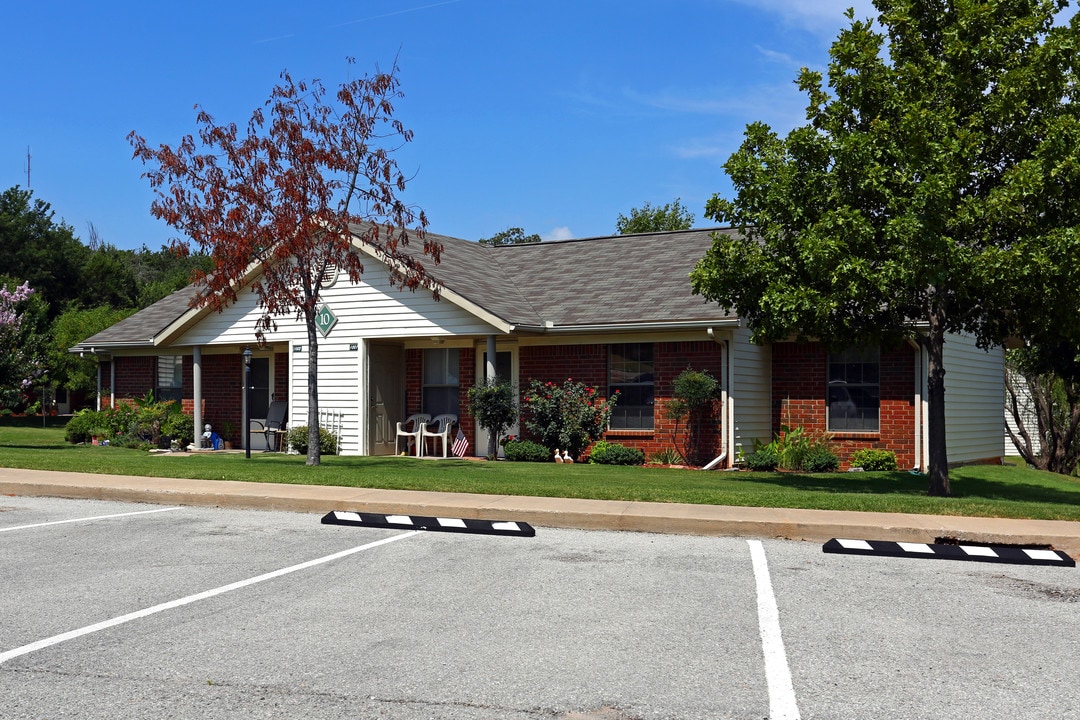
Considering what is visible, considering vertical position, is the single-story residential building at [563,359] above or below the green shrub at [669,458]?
above

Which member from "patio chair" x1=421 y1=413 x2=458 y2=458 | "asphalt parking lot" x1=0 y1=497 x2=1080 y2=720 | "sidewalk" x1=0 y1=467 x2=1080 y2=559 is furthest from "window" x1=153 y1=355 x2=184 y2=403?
"asphalt parking lot" x1=0 y1=497 x2=1080 y2=720

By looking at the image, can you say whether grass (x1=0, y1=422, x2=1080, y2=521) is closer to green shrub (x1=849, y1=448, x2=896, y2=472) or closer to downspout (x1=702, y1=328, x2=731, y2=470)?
green shrub (x1=849, y1=448, x2=896, y2=472)

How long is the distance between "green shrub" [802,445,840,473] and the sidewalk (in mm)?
8075

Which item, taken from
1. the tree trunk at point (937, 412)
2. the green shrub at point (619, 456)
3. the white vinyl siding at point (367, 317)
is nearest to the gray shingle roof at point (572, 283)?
the white vinyl siding at point (367, 317)

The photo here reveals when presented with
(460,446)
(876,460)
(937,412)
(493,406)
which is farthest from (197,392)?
(937,412)

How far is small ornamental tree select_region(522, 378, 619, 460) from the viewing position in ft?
69.8

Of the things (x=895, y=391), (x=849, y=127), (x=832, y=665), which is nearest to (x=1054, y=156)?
(x=849, y=127)

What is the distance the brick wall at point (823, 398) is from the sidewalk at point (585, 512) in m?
8.82

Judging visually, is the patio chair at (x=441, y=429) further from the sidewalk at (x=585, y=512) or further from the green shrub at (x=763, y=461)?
the sidewalk at (x=585, y=512)

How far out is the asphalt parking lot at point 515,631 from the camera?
527cm

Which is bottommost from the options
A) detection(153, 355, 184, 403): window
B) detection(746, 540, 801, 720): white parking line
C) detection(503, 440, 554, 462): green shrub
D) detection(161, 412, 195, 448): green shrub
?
detection(746, 540, 801, 720): white parking line

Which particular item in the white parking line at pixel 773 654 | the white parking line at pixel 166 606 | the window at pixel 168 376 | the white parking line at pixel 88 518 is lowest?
the white parking line at pixel 773 654

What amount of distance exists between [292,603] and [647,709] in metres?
3.23

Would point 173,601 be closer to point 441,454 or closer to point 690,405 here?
point 690,405
